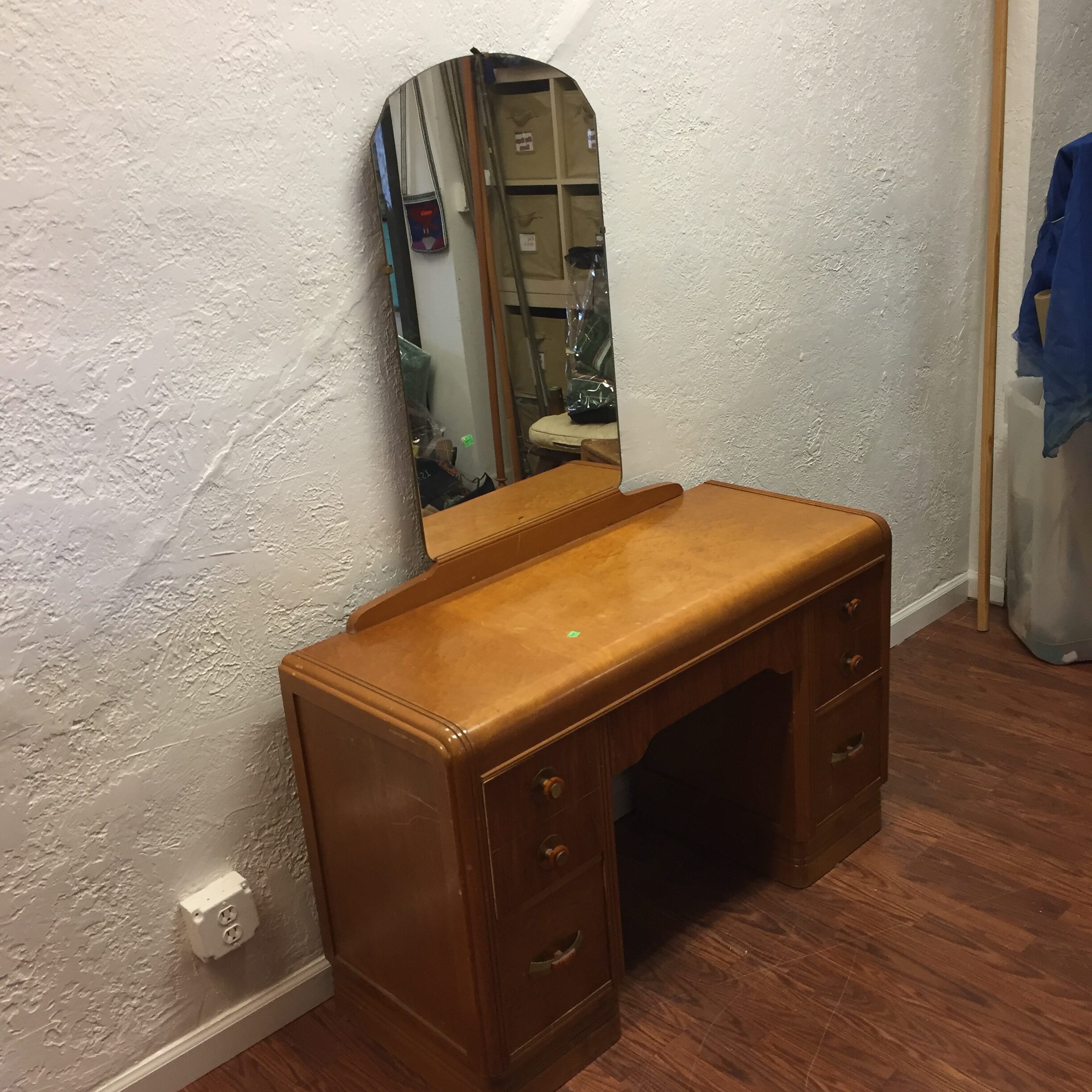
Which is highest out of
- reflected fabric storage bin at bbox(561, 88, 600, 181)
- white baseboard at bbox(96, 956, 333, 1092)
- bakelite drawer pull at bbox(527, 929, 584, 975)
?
reflected fabric storage bin at bbox(561, 88, 600, 181)

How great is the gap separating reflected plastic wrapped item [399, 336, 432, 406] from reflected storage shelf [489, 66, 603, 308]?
0.20 metres

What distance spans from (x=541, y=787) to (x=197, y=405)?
674 mm

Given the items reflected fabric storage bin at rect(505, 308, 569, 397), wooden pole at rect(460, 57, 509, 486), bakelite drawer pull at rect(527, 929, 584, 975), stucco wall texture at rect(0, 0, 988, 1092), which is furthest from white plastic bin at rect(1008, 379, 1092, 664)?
bakelite drawer pull at rect(527, 929, 584, 975)

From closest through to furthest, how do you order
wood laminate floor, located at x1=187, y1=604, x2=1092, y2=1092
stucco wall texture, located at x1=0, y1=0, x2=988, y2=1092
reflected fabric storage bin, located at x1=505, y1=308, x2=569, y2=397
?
stucco wall texture, located at x1=0, y1=0, x2=988, y2=1092 → wood laminate floor, located at x1=187, y1=604, x2=1092, y2=1092 → reflected fabric storage bin, located at x1=505, y1=308, x2=569, y2=397

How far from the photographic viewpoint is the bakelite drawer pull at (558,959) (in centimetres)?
144

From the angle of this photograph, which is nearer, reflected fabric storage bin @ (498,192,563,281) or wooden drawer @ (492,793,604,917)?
wooden drawer @ (492,793,604,917)

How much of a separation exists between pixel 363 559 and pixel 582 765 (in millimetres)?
491

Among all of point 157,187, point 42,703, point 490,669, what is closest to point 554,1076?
point 490,669

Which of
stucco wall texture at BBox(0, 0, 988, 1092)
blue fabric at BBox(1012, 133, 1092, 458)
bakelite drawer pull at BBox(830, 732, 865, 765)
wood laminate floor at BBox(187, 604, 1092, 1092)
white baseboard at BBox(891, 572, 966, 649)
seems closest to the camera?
stucco wall texture at BBox(0, 0, 988, 1092)

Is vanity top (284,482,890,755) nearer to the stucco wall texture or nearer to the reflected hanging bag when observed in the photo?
the stucco wall texture

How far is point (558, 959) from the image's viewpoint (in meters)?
1.47

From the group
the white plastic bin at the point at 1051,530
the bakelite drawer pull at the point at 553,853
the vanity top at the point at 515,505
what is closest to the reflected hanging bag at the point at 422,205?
the vanity top at the point at 515,505

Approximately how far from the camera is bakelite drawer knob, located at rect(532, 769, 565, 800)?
1.37 meters

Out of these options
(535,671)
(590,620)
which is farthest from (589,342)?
(535,671)
